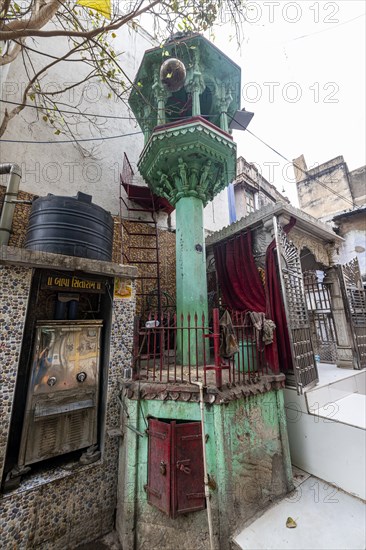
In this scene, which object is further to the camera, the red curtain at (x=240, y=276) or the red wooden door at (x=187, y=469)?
the red curtain at (x=240, y=276)

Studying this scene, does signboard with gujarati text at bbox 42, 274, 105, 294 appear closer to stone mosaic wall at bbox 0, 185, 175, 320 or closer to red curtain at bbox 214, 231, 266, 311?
stone mosaic wall at bbox 0, 185, 175, 320

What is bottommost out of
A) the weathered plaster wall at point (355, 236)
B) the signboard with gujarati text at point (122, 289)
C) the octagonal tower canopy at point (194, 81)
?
the signboard with gujarati text at point (122, 289)

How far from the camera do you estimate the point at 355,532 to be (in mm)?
2848

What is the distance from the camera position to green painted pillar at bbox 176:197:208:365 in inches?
216

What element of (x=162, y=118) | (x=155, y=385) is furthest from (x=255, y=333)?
(x=162, y=118)

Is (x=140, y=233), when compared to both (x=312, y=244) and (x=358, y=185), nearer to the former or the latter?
(x=312, y=244)

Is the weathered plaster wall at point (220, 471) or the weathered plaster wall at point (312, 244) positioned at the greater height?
the weathered plaster wall at point (312, 244)

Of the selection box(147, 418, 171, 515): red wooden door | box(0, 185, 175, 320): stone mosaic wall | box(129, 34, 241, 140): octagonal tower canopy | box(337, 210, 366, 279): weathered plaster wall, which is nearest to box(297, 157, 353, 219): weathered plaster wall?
box(337, 210, 366, 279): weathered plaster wall

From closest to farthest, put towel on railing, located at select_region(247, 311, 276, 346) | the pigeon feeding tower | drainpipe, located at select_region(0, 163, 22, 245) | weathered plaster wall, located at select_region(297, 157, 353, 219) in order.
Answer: towel on railing, located at select_region(247, 311, 276, 346) < drainpipe, located at select_region(0, 163, 22, 245) < the pigeon feeding tower < weathered plaster wall, located at select_region(297, 157, 353, 219)

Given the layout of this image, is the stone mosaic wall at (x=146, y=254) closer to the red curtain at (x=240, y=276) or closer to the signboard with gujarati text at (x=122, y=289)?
the red curtain at (x=240, y=276)

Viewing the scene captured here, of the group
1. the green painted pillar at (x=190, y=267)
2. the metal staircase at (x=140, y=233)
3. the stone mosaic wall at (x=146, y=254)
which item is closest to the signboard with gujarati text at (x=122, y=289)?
the green painted pillar at (x=190, y=267)

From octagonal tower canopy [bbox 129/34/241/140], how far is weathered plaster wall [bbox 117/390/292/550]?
19.4ft

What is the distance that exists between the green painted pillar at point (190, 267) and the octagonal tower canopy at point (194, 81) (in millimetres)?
2137

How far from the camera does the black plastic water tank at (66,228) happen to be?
13.4 feet
